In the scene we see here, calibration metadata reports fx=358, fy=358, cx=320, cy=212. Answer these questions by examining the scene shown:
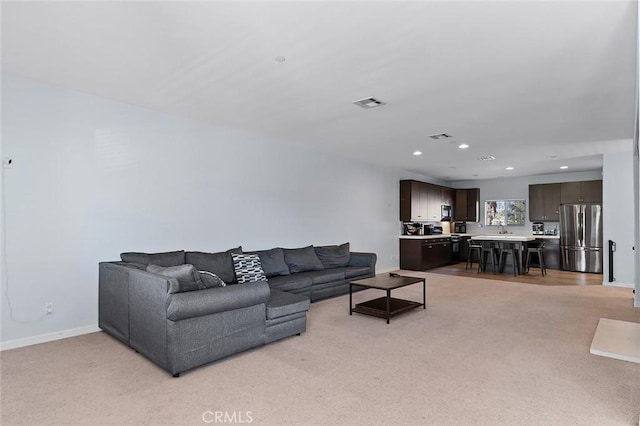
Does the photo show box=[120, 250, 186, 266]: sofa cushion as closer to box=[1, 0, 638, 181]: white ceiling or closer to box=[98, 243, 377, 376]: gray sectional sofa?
box=[98, 243, 377, 376]: gray sectional sofa

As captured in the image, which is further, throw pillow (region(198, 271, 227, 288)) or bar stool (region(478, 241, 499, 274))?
bar stool (region(478, 241, 499, 274))

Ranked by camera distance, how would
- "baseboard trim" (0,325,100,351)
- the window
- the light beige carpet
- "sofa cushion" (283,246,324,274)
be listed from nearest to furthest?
the light beige carpet, "baseboard trim" (0,325,100,351), "sofa cushion" (283,246,324,274), the window

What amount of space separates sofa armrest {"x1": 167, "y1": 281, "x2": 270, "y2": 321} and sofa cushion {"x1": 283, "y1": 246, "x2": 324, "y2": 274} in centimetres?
234

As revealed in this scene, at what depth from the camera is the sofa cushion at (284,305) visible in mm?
3582

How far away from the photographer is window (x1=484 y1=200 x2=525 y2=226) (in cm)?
1055

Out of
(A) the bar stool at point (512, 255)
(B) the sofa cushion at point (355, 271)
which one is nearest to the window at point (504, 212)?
Answer: (A) the bar stool at point (512, 255)

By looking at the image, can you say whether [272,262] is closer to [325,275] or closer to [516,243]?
[325,275]

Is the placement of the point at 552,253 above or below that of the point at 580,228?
below

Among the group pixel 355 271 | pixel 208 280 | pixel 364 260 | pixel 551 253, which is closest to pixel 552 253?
pixel 551 253

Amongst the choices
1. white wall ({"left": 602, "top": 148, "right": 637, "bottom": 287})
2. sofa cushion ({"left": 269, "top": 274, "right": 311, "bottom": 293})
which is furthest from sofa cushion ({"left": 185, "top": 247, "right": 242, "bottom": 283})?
white wall ({"left": 602, "top": 148, "right": 637, "bottom": 287})

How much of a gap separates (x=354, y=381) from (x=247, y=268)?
7.98 ft

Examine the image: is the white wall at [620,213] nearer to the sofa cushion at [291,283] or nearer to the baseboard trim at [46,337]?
the sofa cushion at [291,283]

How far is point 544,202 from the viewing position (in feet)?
32.3

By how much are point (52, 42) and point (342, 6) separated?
Answer: 2.37 m
